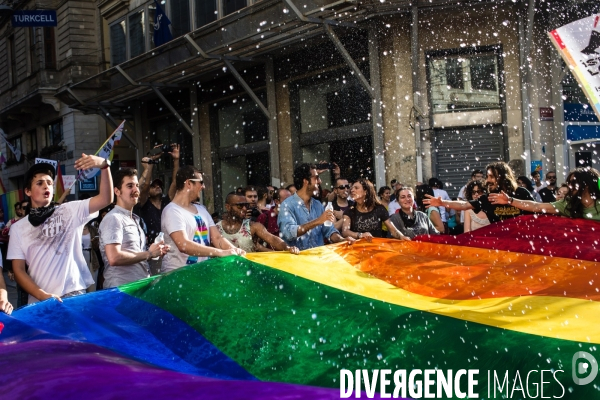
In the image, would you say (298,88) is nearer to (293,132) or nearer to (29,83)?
(293,132)

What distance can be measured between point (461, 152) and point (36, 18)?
39.7 ft

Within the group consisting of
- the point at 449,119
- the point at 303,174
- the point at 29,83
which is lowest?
the point at 303,174

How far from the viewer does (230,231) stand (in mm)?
7309

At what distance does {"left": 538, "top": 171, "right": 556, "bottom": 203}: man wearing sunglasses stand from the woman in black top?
220 inches

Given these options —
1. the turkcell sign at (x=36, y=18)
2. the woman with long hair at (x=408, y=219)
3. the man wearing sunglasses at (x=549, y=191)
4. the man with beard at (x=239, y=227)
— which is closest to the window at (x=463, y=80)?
the man wearing sunglasses at (x=549, y=191)

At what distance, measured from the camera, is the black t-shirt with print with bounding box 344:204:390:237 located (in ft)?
26.3

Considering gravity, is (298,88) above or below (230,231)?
above

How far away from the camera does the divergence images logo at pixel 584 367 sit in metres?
3.39

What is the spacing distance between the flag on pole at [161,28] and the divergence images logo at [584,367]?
20.0 meters

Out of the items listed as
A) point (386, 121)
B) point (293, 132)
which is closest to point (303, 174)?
point (386, 121)

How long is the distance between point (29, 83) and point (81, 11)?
4.95 m

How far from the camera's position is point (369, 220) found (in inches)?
318

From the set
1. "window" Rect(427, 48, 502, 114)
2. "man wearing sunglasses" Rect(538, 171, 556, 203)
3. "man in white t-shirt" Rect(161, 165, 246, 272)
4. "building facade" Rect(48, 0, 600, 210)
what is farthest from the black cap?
"window" Rect(427, 48, 502, 114)

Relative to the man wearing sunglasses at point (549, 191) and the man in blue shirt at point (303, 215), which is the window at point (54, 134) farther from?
the man in blue shirt at point (303, 215)
